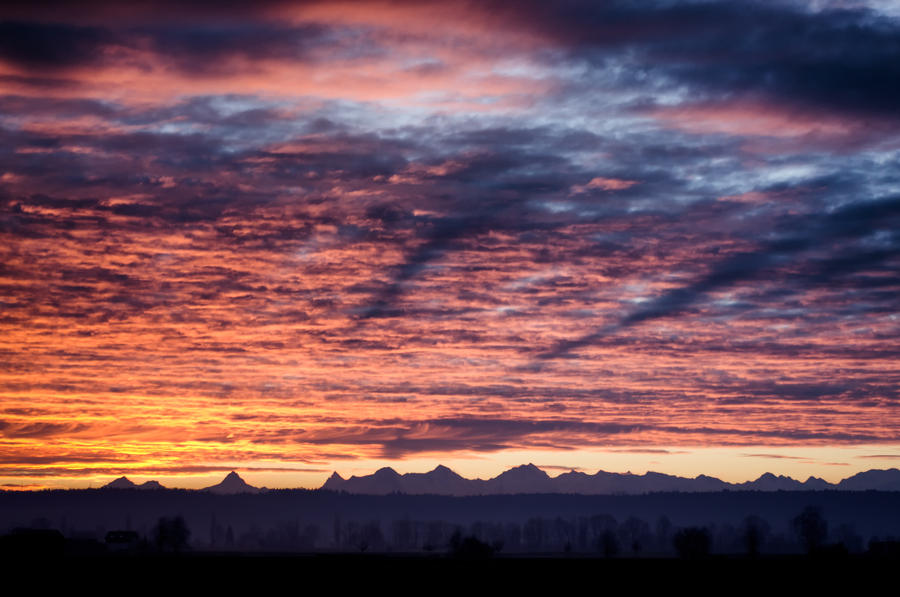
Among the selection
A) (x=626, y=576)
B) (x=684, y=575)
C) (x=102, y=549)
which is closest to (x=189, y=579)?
(x=626, y=576)

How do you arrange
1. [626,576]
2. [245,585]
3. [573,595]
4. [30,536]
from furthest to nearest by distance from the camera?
1. [30,536]
2. [626,576]
3. [245,585]
4. [573,595]

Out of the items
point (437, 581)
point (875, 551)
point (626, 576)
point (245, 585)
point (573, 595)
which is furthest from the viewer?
point (875, 551)

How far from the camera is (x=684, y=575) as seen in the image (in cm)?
11188

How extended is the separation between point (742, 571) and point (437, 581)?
45.1 meters

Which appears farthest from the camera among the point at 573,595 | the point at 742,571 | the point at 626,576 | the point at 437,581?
the point at 742,571

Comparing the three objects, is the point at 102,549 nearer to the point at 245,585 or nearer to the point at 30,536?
the point at 30,536

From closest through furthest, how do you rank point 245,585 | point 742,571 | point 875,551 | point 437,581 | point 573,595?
point 573,595 → point 245,585 → point 437,581 → point 742,571 → point 875,551

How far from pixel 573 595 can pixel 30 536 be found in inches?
4016

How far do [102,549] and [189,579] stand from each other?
104263mm

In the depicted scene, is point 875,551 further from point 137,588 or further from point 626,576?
point 137,588

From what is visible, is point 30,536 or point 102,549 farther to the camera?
point 102,549

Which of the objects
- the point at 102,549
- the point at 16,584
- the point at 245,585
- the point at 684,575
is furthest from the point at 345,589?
the point at 102,549

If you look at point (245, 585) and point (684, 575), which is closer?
point (245, 585)

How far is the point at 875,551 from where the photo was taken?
18025 centimetres
